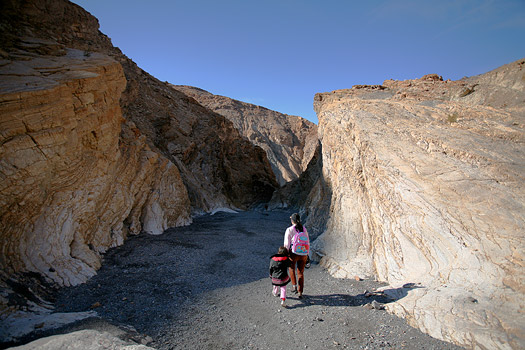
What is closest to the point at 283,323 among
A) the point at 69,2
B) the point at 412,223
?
the point at 412,223

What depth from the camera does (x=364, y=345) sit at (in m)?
3.52

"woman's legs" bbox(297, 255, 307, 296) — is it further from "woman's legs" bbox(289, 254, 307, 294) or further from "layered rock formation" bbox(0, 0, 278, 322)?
"layered rock formation" bbox(0, 0, 278, 322)

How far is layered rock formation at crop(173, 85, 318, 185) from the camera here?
55156mm

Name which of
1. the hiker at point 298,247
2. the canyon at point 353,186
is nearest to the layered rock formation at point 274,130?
the canyon at point 353,186

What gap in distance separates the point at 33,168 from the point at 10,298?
2.85 m

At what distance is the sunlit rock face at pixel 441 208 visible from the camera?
3841mm

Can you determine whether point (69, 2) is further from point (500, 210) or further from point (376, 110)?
point (500, 210)

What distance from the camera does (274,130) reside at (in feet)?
204

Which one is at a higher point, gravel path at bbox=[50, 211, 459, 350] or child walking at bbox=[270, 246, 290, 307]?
child walking at bbox=[270, 246, 290, 307]

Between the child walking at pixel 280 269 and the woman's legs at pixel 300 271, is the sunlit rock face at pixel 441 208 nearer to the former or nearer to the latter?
the woman's legs at pixel 300 271

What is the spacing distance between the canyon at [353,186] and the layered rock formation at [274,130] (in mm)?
41649

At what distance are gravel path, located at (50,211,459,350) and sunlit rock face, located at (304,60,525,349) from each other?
0.61 m

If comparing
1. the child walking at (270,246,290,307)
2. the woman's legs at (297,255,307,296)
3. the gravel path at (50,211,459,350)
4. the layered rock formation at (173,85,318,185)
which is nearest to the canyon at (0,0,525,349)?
the gravel path at (50,211,459,350)

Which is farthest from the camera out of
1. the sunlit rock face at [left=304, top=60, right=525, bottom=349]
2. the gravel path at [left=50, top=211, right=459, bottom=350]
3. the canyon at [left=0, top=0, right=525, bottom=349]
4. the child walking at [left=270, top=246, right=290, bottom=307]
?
the child walking at [left=270, top=246, right=290, bottom=307]
